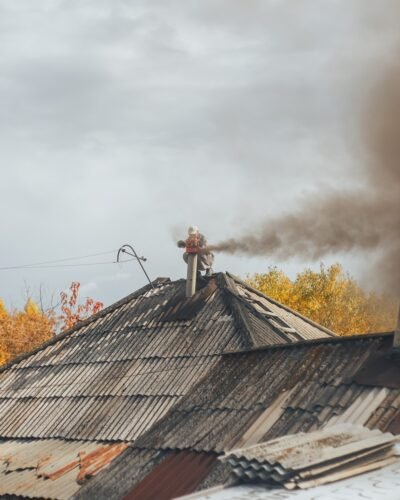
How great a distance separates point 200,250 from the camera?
17.4 m

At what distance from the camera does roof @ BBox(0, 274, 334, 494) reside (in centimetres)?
1334

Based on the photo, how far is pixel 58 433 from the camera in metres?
13.8

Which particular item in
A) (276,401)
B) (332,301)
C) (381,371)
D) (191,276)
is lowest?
(381,371)

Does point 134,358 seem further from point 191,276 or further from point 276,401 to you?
point 276,401

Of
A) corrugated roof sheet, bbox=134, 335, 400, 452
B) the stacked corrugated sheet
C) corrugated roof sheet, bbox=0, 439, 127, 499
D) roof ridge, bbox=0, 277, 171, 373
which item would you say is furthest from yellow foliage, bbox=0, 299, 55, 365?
the stacked corrugated sheet

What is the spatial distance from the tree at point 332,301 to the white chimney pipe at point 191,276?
24247 mm

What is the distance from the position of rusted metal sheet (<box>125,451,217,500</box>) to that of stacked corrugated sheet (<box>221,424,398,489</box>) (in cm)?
155

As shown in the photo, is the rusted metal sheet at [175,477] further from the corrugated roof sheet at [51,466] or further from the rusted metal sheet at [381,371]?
the rusted metal sheet at [381,371]

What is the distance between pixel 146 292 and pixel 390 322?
997 inches

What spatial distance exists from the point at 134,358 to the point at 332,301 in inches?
1123

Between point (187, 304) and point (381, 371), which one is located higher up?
point (187, 304)

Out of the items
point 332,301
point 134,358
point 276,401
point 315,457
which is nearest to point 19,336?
point 332,301

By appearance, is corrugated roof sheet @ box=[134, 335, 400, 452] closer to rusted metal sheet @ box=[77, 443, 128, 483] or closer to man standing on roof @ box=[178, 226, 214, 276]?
rusted metal sheet @ box=[77, 443, 128, 483]

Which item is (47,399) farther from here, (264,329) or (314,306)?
(314,306)
